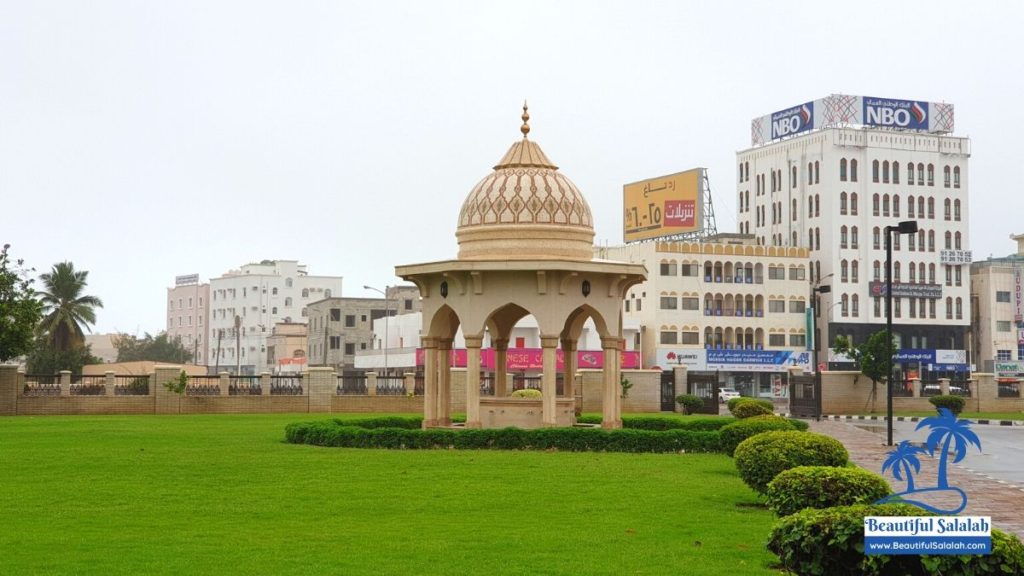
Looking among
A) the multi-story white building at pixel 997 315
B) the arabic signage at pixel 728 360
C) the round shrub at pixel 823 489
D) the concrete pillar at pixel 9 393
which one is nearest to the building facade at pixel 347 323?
the arabic signage at pixel 728 360

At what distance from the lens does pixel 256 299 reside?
449 ft

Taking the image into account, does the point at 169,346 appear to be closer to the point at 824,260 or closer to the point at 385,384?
the point at 824,260

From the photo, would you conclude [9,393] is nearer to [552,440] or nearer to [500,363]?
[500,363]

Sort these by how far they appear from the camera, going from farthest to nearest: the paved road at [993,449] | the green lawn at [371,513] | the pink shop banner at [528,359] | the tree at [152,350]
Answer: the tree at [152,350]
the pink shop banner at [528,359]
the paved road at [993,449]
the green lawn at [371,513]

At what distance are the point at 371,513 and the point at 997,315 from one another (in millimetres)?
93939

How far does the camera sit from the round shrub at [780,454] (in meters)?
17.0

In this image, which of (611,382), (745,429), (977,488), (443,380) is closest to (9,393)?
(443,380)

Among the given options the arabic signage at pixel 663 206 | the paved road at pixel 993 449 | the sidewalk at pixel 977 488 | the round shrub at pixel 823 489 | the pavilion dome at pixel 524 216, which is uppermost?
the arabic signage at pixel 663 206

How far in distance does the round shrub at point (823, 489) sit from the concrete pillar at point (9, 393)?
39840mm

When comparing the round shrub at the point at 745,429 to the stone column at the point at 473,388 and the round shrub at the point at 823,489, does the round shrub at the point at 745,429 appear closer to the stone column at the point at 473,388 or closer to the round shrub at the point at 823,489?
the stone column at the point at 473,388

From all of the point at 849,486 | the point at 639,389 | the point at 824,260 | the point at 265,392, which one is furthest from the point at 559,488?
the point at 824,260

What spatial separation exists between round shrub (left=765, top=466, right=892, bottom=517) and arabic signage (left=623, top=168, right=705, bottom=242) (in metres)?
73.1

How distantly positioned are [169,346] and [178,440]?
103632 millimetres

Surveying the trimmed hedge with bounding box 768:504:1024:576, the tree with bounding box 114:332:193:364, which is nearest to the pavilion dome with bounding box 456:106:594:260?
the trimmed hedge with bounding box 768:504:1024:576
